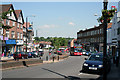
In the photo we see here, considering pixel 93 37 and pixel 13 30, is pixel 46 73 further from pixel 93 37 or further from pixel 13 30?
pixel 93 37

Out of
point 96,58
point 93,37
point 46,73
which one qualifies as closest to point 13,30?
point 46,73

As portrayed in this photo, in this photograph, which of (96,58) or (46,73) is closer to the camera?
(46,73)

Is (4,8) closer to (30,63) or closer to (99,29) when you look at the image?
(30,63)

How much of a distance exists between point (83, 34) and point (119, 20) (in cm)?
5854

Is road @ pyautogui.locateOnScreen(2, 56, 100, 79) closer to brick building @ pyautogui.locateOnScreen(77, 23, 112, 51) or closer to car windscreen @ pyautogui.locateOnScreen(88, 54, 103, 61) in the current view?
car windscreen @ pyautogui.locateOnScreen(88, 54, 103, 61)

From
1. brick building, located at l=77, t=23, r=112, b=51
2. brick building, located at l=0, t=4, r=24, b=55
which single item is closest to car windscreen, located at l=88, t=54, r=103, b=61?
brick building, located at l=0, t=4, r=24, b=55

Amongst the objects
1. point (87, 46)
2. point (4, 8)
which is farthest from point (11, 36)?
point (87, 46)

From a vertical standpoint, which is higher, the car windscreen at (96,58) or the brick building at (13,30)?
the brick building at (13,30)

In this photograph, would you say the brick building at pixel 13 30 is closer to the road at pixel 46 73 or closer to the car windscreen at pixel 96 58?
the road at pixel 46 73

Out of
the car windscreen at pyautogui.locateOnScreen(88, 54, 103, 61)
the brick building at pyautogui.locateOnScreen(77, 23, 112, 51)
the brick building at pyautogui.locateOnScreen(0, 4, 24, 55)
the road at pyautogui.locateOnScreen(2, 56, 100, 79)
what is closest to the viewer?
the road at pyautogui.locateOnScreen(2, 56, 100, 79)

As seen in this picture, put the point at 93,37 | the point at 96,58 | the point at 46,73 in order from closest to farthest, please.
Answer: the point at 46,73, the point at 96,58, the point at 93,37

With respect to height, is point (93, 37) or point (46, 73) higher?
point (93, 37)

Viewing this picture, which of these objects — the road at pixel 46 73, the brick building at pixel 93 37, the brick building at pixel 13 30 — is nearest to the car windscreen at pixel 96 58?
the road at pixel 46 73

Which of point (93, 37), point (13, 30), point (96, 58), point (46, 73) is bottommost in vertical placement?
point (46, 73)
